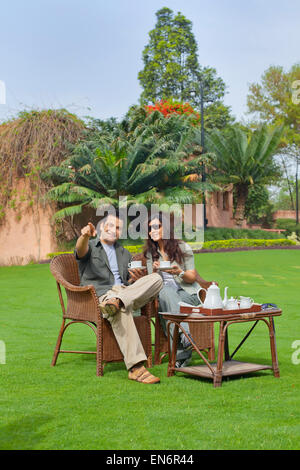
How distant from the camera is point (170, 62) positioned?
3844cm

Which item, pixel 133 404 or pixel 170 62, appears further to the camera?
pixel 170 62

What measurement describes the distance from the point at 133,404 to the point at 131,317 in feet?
3.09

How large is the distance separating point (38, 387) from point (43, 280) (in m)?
9.56

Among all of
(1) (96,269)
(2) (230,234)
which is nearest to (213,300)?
(1) (96,269)

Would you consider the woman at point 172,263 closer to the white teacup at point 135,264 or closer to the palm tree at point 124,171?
the white teacup at point 135,264

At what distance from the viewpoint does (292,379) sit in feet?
14.8

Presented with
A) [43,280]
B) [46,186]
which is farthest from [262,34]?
[43,280]

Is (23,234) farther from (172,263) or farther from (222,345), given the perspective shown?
(222,345)

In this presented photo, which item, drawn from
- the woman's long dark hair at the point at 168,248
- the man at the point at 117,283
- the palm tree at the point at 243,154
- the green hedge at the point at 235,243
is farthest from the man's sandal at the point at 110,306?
the palm tree at the point at 243,154

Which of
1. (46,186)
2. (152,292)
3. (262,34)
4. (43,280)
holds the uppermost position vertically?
(262,34)

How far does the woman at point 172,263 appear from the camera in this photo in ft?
16.9

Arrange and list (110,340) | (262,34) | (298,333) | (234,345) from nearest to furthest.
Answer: (110,340), (234,345), (298,333), (262,34)

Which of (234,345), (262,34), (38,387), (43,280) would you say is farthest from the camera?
(262,34)

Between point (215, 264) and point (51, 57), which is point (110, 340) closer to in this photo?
point (215, 264)
